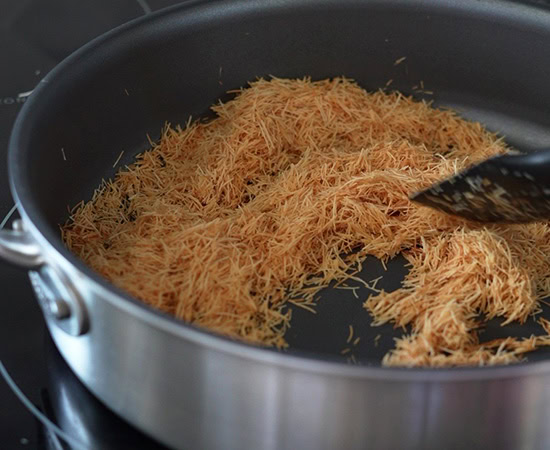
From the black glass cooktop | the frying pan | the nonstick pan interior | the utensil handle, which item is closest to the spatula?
the utensil handle

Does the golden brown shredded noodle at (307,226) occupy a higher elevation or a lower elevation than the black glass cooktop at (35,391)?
higher

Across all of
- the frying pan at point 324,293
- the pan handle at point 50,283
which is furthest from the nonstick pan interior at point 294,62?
the pan handle at point 50,283

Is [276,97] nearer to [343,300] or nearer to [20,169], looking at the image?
[343,300]

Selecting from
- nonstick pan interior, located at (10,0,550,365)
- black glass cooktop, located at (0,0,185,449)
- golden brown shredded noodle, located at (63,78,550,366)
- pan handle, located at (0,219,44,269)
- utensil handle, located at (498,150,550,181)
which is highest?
nonstick pan interior, located at (10,0,550,365)

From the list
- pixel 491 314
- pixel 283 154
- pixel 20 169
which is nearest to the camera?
pixel 20 169

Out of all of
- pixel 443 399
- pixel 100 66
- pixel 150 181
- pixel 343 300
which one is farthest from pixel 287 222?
pixel 443 399

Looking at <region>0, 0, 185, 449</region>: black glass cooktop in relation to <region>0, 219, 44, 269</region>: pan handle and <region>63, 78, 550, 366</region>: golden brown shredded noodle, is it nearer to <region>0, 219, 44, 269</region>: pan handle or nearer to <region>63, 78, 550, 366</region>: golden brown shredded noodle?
<region>63, 78, 550, 366</region>: golden brown shredded noodle

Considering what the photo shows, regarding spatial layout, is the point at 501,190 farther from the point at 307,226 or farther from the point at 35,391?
the point at 35,391

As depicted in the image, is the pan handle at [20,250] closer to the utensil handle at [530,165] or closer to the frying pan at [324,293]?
the frying pan at [324,293]

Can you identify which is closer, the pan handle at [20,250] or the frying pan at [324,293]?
the frying pan at [324,293]
